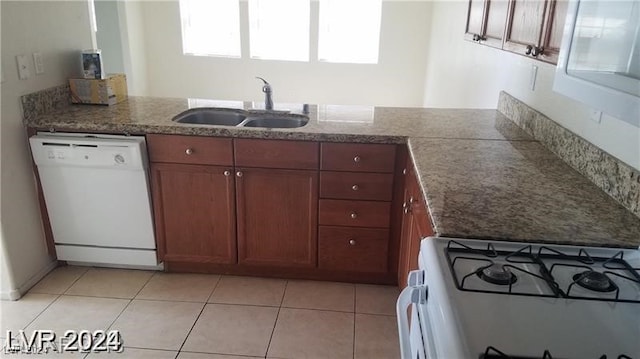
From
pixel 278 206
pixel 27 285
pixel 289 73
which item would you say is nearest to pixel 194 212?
pixel 278 206

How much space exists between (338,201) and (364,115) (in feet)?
1.82

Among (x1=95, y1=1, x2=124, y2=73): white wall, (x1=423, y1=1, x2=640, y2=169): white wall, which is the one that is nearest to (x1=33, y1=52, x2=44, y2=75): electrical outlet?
(x1=423, y1=1, x2=640, y2=169): white wall

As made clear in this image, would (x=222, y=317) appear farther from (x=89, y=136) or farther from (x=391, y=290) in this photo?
(x=89, y=136)

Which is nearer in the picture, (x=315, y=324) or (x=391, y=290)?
(x=315, y=324)

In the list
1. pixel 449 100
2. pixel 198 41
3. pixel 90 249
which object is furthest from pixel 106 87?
pixel 198 41

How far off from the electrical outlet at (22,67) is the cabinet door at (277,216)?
3.82ft

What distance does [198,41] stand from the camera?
593cm

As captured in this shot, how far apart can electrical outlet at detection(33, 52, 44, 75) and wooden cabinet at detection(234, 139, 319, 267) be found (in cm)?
114

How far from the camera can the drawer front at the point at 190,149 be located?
2.37 metres

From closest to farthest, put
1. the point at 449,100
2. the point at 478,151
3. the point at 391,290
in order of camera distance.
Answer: the point at 478,151 < the point at 391,290 < the point at 449,100

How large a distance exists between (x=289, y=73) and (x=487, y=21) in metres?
3.67

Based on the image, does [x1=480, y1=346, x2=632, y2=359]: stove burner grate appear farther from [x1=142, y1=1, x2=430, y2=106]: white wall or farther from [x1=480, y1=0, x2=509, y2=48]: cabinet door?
[x1=142, y1=1, x2=430, y2=106]: white wall

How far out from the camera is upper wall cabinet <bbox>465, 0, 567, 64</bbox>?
5.19 feet

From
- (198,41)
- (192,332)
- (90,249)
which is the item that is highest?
(198,41)
